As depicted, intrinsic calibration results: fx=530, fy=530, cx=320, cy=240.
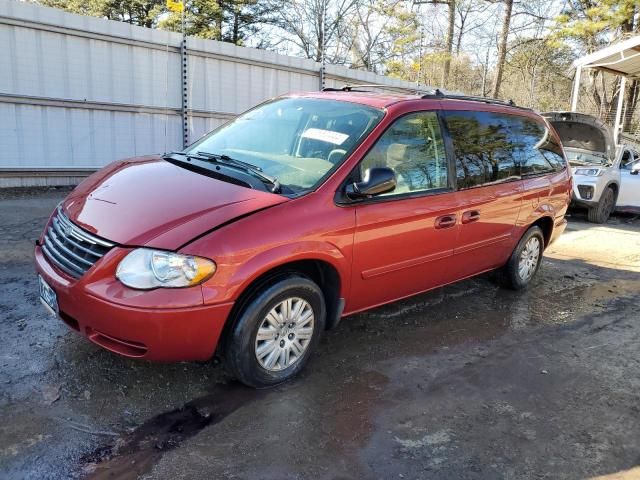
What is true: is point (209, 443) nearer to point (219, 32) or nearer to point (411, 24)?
point (219, 32)

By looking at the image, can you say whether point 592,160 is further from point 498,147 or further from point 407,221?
point 407,221

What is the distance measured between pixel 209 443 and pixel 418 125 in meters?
2.67

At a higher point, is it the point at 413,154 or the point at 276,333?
the point at 413,154

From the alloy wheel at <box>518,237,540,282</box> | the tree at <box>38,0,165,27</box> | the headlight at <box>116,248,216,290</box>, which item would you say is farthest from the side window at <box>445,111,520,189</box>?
the tree at <box>38,0,165,27</box>

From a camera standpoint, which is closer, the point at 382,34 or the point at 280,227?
the point at 280,227

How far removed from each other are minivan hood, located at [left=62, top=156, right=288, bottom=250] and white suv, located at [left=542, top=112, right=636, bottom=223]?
28.7 ft

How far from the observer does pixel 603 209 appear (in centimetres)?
1038

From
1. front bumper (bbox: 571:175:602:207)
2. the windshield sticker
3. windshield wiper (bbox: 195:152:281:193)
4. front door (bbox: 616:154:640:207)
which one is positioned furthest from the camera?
front door (bbox: 616:154:640:207)

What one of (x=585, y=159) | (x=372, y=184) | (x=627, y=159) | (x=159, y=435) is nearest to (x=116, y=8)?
(x=585, y=159)

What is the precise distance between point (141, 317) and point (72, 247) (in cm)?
70

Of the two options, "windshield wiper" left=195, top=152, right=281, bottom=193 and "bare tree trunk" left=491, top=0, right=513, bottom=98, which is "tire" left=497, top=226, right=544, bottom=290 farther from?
"bare tree trunk" left=491, top=0, right=513, bottom=98

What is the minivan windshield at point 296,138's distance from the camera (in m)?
3.52

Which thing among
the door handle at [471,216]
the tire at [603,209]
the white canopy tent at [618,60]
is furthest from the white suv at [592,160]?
the door handle at [471,216]

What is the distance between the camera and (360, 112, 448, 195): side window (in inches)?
146
